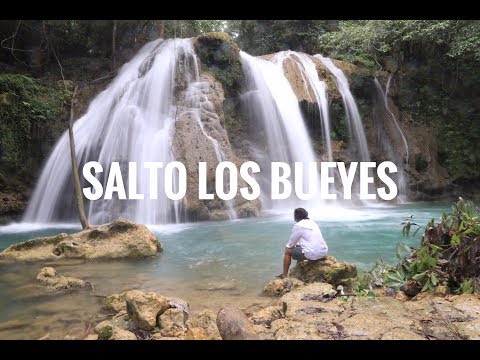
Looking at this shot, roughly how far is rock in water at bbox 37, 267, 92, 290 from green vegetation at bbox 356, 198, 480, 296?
3358 mm

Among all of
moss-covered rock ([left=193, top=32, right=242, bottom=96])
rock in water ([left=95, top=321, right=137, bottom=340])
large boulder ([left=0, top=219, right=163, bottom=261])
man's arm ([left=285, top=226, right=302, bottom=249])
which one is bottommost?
rock in water ([left=95, top=321, right=137, bottom=340])

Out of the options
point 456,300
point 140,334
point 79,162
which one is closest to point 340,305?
point 456,300

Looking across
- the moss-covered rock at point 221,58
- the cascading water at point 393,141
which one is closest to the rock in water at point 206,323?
the moss-covered rock at point 221,58

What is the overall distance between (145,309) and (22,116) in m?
9.83

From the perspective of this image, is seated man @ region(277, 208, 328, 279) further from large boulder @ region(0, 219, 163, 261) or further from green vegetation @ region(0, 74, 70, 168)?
green vegetation @ region(0, 74, 70, 168)

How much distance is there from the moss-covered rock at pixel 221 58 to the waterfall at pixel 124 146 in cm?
83

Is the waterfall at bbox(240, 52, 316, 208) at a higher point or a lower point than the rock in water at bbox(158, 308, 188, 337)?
higher

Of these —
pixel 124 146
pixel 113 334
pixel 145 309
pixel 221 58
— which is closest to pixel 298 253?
pixel 145 309

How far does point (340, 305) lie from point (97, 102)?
11.0m

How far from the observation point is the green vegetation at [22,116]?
37.4ft

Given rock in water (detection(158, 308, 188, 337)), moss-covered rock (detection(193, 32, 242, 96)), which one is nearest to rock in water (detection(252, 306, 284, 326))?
rock in water (detection(158, 308, 188, 337))

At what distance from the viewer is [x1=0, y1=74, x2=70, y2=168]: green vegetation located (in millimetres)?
11398

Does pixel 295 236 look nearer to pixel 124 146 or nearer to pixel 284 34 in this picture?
pixel 124 146

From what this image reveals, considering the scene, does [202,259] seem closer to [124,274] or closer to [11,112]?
[124,274]
